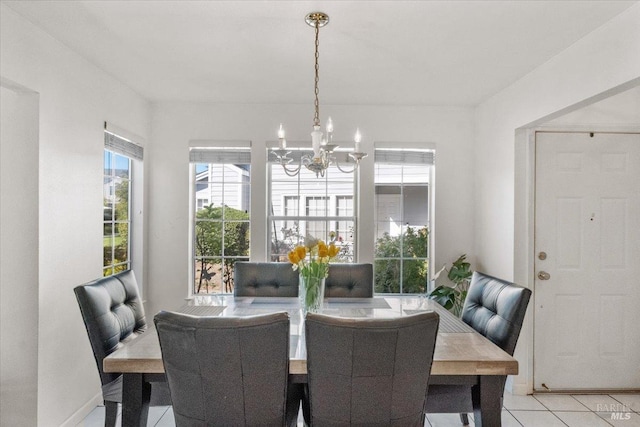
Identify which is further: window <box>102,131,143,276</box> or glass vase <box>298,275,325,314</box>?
window <box>102,131,143,276</box>

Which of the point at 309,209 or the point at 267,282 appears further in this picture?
the point at 309,209

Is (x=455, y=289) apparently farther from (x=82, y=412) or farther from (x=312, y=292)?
(x=82, y=412)

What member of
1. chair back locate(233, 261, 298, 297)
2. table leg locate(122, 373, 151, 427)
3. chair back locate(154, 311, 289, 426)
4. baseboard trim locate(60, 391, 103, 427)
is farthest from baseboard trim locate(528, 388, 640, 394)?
baseboard trim locate(60, 391, 103, 427)

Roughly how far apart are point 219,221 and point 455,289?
91.5 inches

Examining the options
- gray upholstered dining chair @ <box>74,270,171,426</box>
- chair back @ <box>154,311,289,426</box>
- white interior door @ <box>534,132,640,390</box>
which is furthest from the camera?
white interior door @ <box>534,132,640,390</box>

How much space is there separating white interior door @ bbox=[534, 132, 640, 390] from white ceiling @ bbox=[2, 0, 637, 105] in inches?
32.8

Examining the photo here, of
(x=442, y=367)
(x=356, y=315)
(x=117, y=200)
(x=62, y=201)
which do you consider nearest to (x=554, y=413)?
(x=356, y=315)

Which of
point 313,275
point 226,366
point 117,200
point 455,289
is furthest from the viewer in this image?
point 455,289

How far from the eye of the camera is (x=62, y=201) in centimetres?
256

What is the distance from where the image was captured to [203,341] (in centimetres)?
138

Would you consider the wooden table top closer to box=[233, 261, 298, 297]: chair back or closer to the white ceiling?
box=[233, 261, 298, 297]: chair back

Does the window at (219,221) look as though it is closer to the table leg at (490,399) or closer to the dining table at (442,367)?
the dining table at (442,367)

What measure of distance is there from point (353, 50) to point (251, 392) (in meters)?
2.08

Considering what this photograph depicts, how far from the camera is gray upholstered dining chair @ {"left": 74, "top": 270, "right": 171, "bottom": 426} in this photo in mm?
1956
